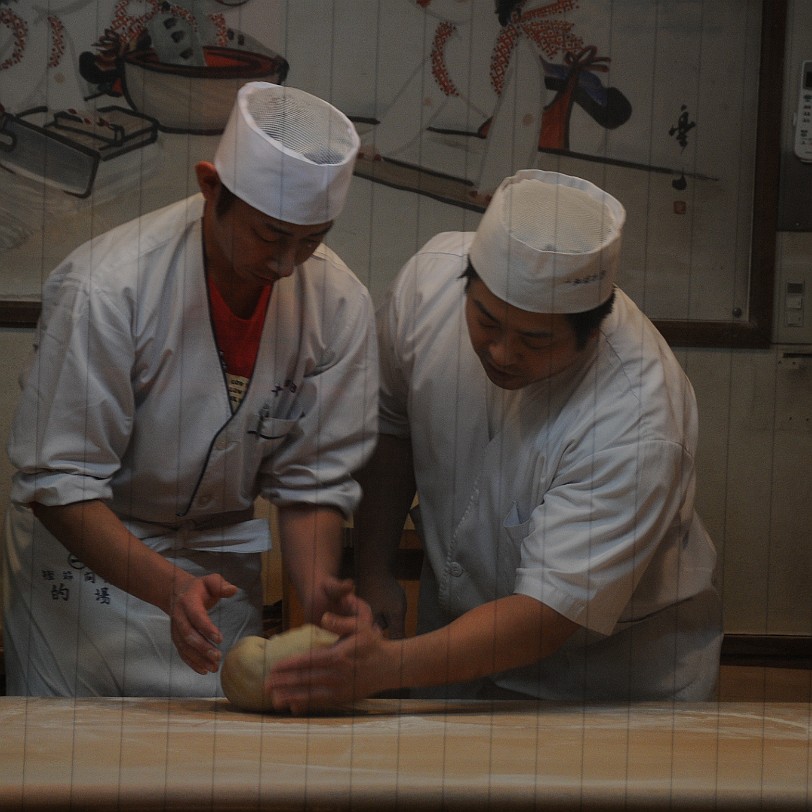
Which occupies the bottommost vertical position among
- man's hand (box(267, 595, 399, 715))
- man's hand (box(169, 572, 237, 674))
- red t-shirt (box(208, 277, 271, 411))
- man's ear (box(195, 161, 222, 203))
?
man's hand (box(267, 595, 399, 715))

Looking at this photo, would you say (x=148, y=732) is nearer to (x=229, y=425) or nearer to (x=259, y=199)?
(x=229, y=425)

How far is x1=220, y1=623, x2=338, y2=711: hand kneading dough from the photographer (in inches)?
56.8

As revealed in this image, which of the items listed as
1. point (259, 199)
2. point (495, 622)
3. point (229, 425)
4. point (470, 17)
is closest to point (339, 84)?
point (470, 17)

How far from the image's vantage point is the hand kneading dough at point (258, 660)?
1.44 metres

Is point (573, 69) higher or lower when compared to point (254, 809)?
higher

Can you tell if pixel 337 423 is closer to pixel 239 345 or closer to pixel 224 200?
pixel 239 345

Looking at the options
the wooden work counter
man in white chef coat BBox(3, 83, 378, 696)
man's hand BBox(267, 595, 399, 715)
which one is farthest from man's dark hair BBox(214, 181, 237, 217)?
the wooden work counter

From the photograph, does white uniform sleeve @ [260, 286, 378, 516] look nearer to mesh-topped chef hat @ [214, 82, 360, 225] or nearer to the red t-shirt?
the red t-shirt

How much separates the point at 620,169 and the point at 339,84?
1.60 ft

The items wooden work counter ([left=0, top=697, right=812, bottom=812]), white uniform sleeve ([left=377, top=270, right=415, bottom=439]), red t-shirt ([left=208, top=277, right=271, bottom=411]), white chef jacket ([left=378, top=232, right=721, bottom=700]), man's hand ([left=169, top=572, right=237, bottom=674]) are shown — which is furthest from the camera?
white uniform sleeve ([left=377, top=270, right=415, bottom=439])

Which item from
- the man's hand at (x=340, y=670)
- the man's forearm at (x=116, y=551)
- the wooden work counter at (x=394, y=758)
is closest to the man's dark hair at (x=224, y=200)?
the man's forearm at (x=116, y=551)

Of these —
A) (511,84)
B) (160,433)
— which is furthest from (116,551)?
(511,84)

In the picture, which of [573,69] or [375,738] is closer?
[375,738]

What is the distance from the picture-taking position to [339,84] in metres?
1.82
